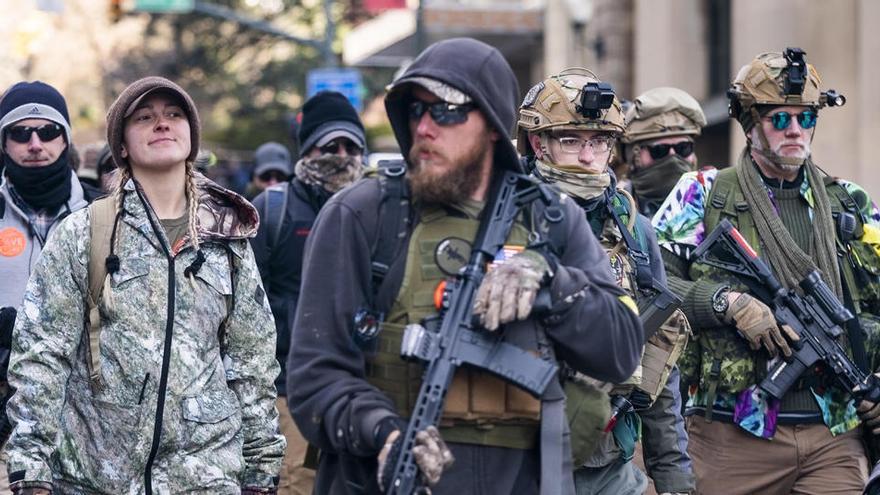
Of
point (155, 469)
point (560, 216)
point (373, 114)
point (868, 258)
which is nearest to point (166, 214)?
point (155, 469)

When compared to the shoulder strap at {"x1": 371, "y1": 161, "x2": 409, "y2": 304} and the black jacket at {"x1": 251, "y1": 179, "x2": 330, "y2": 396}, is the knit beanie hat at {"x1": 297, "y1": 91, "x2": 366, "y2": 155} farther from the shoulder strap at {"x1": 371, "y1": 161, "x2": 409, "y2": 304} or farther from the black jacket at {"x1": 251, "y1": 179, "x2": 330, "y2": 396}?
the shoulder strap at {"x1": 371, "y1": 161, "x2": 409, "y2": 304}

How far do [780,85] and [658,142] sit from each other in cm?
185

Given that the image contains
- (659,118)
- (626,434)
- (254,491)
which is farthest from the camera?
(659,118)

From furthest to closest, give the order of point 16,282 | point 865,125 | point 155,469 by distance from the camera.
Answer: point 865,125
point 16,282
point 155,469

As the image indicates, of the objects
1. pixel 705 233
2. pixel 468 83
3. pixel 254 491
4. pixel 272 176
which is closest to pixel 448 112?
pixel 468 83

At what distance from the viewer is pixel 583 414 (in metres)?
4.13

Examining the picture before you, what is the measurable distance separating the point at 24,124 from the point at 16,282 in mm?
785

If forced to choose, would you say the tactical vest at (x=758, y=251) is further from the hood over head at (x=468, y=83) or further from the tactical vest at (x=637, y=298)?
the hood over head at (x=468, y=83)

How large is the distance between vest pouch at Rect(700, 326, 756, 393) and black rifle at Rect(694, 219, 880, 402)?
9 centimetres

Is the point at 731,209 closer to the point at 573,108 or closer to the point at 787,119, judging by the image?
the point at 787,119

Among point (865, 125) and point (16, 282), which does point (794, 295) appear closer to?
point (16, 282)

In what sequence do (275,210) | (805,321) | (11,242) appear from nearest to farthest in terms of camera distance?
(11,242)
(805,321)
(275,210)

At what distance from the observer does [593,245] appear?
164 inches

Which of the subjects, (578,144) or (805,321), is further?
(805,321)
